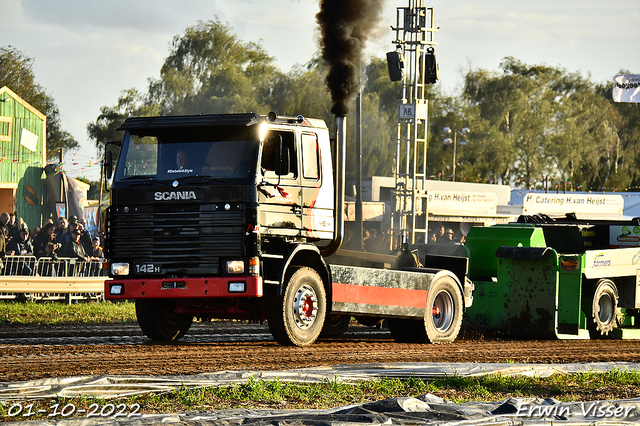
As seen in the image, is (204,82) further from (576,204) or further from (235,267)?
(235,267)

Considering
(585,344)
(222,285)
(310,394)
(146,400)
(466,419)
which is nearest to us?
(466,419)

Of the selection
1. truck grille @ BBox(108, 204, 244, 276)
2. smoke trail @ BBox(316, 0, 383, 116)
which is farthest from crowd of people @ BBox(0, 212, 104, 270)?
truck grille @ BBox(108, 204, 244, 276)

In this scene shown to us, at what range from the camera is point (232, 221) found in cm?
1050

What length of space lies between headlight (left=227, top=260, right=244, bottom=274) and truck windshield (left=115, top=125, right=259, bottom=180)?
1.04m

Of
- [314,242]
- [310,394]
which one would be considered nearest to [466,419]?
[310,394]

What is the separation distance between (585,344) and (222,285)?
607 cm

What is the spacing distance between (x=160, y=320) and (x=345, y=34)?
5781mm

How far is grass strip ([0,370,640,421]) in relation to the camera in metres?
6.32

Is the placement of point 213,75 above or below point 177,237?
above

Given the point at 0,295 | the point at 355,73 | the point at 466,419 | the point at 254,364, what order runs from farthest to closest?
the point at 0,295 < the point at 355,73 < the point at 254,364 < the point at 466,419

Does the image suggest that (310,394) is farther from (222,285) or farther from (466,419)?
(222,285)

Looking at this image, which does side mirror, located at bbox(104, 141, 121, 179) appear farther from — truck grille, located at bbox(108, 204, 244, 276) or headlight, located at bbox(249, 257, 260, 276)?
headlight, located at bbox(249, 257, 260, 276)

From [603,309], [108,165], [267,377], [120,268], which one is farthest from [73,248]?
[267,377]

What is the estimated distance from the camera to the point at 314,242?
1156cm
